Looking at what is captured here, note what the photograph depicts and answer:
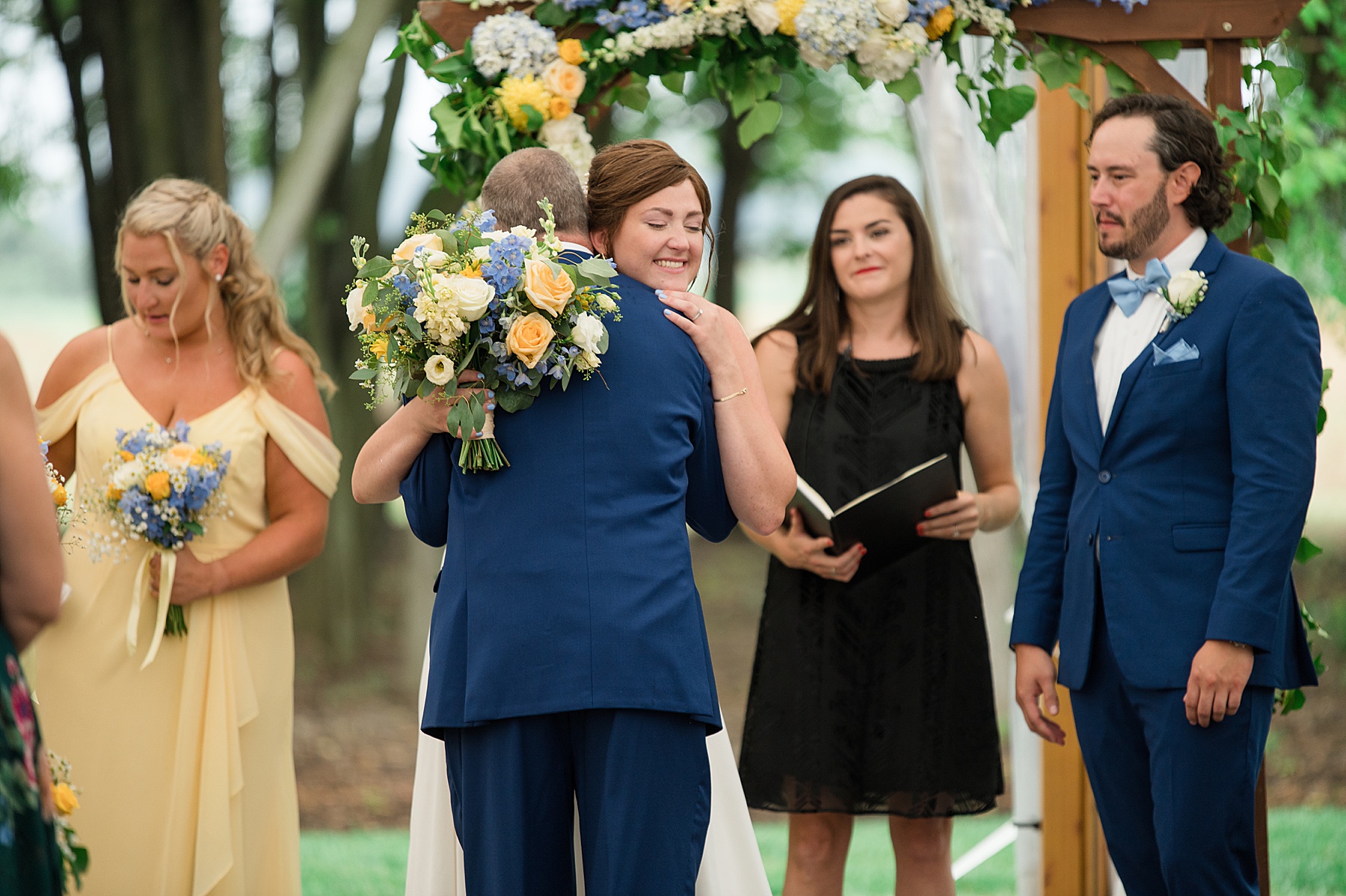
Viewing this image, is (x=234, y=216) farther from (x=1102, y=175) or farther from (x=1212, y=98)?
(x=1212, y=98)

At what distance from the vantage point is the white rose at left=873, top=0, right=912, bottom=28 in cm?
353

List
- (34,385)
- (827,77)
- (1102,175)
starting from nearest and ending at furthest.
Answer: (1102,175), (34,385), (827,77)

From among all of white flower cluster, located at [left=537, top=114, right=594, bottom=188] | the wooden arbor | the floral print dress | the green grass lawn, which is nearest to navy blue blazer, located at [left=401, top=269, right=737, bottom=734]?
the floral print dress

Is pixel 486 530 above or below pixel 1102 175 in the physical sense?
below

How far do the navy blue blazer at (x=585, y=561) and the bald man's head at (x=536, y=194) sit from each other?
0.25 m

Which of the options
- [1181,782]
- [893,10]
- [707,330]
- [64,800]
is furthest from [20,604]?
[893,10]

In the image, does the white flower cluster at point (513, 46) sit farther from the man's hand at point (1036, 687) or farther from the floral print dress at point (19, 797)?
the floral print dress at point (19, 797)

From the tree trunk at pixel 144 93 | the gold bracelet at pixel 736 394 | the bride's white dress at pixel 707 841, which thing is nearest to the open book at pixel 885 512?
the bride's white dress at pixel 707 841

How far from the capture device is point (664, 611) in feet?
7.60

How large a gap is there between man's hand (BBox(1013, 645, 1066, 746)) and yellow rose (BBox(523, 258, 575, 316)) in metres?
1.64

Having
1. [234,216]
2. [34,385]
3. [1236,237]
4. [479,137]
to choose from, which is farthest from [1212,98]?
[34,385]

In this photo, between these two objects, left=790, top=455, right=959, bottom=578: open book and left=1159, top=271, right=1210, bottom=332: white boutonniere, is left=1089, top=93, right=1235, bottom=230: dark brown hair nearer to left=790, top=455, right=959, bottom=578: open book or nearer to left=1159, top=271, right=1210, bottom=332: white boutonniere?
left=1159, top=271, right=1210, bottom=332: white boutonniere

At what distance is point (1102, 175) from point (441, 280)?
1.68 metres

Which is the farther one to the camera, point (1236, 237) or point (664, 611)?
point (1236, 237)
